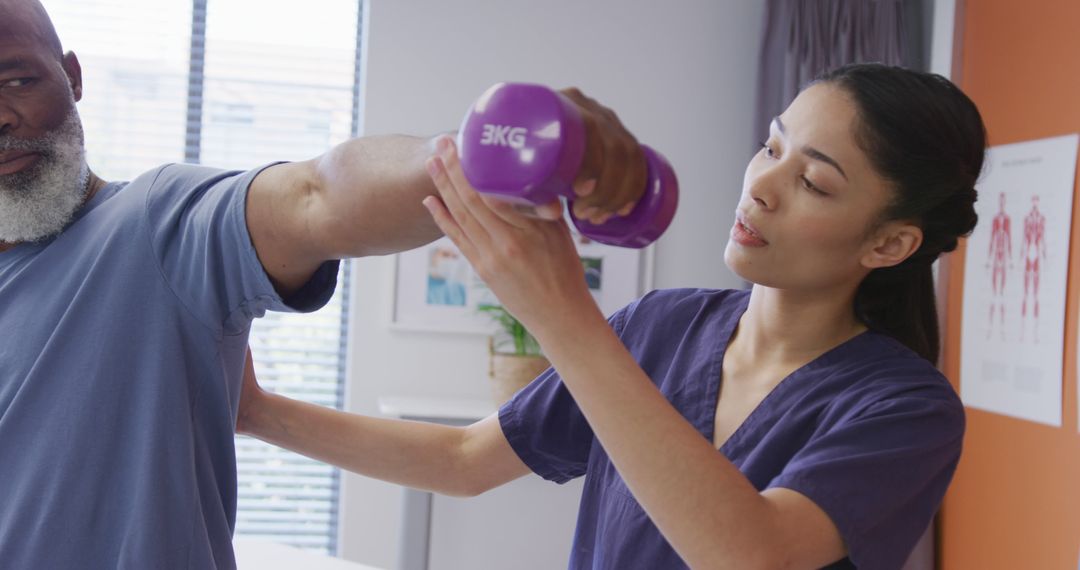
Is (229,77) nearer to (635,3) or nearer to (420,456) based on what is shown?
(635,3)

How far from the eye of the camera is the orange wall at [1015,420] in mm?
2598

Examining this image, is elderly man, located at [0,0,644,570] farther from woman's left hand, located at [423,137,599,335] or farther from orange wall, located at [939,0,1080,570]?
orange wall, located at [939,0,1080,570]

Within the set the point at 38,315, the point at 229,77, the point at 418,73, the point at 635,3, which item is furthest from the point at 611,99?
the point at 38,315

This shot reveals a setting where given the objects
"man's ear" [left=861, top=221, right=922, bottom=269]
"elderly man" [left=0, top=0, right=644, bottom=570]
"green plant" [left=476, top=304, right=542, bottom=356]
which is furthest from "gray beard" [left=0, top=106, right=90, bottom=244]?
"green plant" [left=476, top=304, right=542, bottom=356]

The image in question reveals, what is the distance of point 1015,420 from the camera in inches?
111

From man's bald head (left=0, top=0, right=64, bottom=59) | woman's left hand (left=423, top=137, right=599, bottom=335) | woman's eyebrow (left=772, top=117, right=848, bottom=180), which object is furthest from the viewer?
woman's eyebrow (left=772, top=117, right=848, bottom=180)

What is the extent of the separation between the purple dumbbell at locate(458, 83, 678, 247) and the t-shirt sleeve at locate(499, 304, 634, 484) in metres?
0.74

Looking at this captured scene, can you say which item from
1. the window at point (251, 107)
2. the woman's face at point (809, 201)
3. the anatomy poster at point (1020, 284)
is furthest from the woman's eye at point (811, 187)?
the window at point (251, 107)

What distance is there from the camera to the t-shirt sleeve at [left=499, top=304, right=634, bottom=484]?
4.54 feet

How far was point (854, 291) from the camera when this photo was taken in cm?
134

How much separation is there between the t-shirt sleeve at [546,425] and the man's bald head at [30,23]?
74 centimetres

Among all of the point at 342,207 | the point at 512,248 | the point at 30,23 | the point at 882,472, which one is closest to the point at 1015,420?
the point at 882,472

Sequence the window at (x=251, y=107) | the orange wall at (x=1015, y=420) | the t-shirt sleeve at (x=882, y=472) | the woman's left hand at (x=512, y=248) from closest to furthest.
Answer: the woman's left hand at (x=512, y=248) → the t-shirt sleeve at (x=882, y=472) → the orange wall at (x=1015, y=420) → the window at (x=251, y=107)

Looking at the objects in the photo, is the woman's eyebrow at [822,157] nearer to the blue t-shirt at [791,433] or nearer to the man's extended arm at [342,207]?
the blue t-shirt at [791,433]
